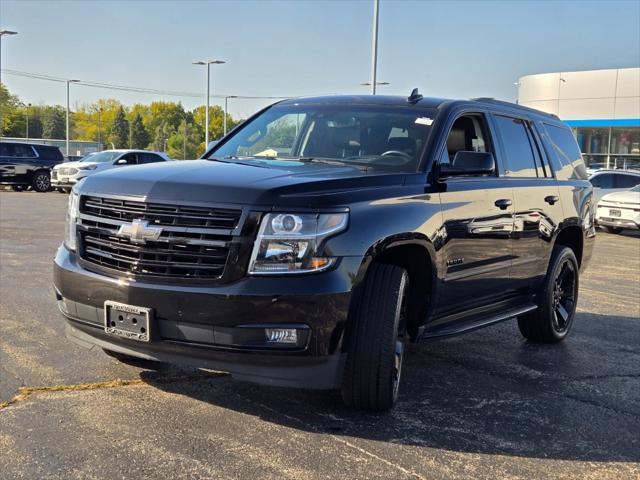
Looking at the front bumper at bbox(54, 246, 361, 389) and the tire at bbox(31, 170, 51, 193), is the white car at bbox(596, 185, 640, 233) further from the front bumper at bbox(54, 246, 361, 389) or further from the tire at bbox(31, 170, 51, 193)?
the tire at bbox(31, 170, 51, 193)

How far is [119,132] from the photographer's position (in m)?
127

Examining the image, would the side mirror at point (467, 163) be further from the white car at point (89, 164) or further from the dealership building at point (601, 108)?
the dealership building at point (601, 108)

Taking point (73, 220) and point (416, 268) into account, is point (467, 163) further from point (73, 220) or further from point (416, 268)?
point (73, 220)

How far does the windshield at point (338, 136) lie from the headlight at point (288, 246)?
1.22 meters

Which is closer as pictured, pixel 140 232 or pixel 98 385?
pixel 140 232

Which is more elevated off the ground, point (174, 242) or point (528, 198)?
point (528, 198)

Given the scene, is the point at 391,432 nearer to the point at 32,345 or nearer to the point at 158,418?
the point at 158,418

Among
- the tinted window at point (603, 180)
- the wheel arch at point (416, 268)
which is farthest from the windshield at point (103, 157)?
the wheel arch at point (416, 268)

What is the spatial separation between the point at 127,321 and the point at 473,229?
2.41 m

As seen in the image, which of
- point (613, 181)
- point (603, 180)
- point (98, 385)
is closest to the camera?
point (98, 385)

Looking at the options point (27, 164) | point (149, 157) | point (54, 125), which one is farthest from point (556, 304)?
point (54, 125)

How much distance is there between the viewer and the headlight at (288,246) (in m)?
3.70

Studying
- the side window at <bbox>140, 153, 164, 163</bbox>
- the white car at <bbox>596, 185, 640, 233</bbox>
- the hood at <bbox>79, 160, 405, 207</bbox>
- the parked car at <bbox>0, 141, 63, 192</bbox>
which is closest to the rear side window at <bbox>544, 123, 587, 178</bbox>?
the hood at <bbox>79, 160, 405, 207</bbox>

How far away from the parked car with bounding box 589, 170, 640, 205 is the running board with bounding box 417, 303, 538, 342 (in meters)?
14.4
